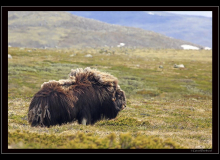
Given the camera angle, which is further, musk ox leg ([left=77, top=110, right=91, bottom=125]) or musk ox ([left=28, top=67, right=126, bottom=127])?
musk ox leg ([left=77, top=110, right=91, bottom=125])

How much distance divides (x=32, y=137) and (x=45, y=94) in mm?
2985

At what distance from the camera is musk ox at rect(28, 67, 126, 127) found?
9.70 m

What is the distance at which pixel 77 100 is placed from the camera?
1032cm

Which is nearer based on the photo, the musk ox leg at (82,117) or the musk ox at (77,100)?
the musk ox at (77,100)

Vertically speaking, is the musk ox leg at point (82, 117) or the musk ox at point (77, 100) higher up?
the musk ox at point (77, 100)

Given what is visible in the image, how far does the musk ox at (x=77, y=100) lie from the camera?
382 inches

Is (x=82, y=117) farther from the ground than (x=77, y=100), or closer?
closer

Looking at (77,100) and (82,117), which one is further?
(82,117)

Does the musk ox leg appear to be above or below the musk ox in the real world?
below
